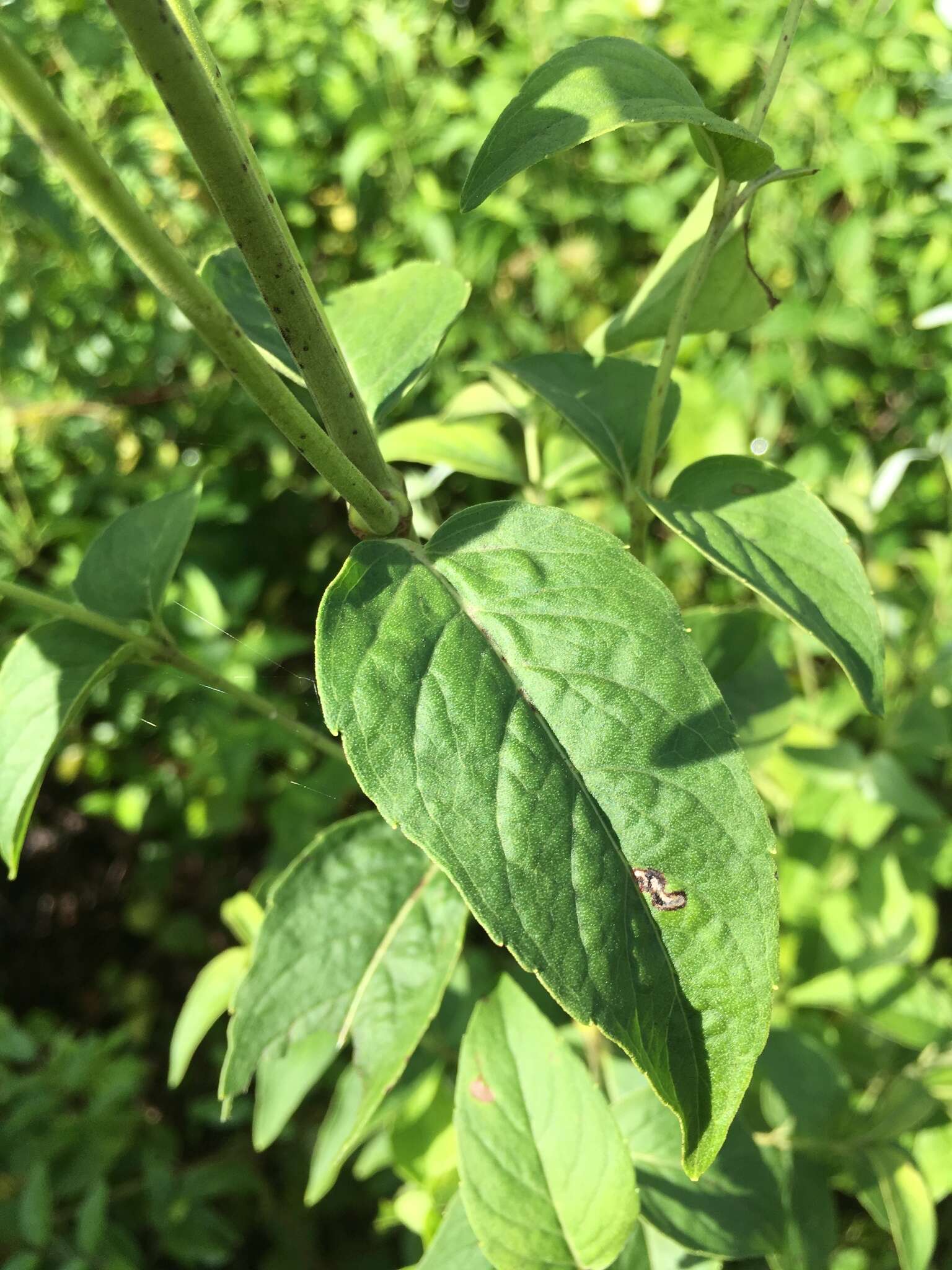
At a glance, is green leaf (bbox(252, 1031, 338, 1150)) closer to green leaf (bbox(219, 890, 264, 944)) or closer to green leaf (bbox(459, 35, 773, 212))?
green leaf (bbox(219, 890, 264, 944))

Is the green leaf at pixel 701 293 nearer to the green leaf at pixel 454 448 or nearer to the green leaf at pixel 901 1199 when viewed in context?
the green leaf at pixel 454 448

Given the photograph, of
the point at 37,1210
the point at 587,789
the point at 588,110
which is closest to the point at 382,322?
the point at 588,110

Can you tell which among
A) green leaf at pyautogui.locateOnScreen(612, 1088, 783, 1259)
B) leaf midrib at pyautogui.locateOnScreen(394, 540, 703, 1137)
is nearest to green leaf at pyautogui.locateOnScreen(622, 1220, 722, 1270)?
green leaf at pyautogui.locateOnScreen(612, 1088, 783, 1259)

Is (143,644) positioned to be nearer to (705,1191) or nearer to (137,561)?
(137,561)

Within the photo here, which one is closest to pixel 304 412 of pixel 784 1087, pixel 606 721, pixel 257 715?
pixel 606 721

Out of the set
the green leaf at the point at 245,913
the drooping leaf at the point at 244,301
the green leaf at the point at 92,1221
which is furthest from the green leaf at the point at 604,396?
the green leaf at the point at 92,1221
